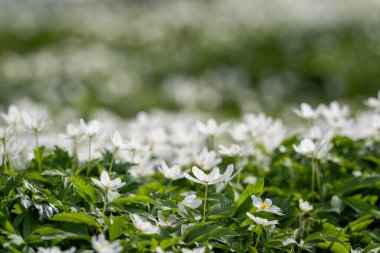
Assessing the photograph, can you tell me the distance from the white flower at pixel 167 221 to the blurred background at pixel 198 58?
6866 millimetres

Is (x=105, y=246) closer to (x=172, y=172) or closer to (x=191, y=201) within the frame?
(x=191, y=201)

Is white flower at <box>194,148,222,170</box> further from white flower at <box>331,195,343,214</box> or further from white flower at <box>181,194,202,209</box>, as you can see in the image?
white flower at <box>331,195,343,214</box>

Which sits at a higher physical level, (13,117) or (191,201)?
(13,117)

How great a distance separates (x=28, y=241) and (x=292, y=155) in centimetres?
210

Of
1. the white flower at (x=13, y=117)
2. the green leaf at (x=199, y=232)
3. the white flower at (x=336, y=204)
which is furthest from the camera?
the white flower at (x=13, y=117)

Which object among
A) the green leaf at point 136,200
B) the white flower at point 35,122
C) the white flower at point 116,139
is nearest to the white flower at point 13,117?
the white flower at point 35,122

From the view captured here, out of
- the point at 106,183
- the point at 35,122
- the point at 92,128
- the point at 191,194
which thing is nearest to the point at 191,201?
the point at 191,194

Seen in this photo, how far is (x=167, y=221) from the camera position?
8.47 feet

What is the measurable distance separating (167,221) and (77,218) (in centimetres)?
42

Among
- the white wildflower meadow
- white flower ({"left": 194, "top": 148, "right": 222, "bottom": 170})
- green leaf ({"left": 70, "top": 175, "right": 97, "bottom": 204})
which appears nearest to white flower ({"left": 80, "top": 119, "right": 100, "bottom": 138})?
the white wildflower meadow

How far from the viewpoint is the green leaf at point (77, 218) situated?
7.86 feet

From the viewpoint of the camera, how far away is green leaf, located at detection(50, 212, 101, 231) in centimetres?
240

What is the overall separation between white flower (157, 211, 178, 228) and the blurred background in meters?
6.87

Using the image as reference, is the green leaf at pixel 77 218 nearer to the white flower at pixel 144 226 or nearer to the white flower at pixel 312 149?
the white flower at pixel 144 226
